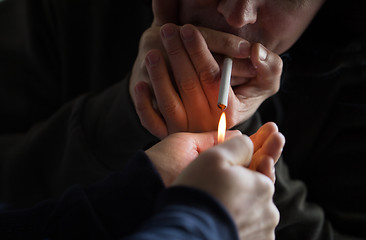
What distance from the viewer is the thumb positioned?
0.65 meters

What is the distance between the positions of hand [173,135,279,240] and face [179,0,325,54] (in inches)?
10.2

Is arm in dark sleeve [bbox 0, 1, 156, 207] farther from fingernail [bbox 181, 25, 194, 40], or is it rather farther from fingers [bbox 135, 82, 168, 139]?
fingernail [bbox 181, 25, 194, 40]

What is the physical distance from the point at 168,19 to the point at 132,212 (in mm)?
395

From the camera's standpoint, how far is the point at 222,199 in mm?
378

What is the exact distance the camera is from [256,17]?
60 centimetres

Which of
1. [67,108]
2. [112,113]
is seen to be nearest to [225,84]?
[112,113]

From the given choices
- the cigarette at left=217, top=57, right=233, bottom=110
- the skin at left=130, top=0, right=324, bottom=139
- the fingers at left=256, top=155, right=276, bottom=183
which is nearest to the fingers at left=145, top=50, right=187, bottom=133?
the skin at left=130, top=0, right=324, bottom=139

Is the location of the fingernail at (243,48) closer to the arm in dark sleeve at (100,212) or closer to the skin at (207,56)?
the skin at (207,56)

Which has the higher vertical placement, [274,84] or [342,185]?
[274,84]

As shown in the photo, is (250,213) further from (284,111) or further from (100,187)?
(284,111)

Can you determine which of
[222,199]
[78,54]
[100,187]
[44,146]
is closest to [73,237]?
[100,187]

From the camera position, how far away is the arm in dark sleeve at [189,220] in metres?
0.33

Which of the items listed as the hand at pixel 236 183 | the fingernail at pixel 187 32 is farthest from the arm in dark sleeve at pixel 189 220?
the fingernail at pixel 187 32

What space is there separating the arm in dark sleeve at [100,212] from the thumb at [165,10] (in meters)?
0.33
